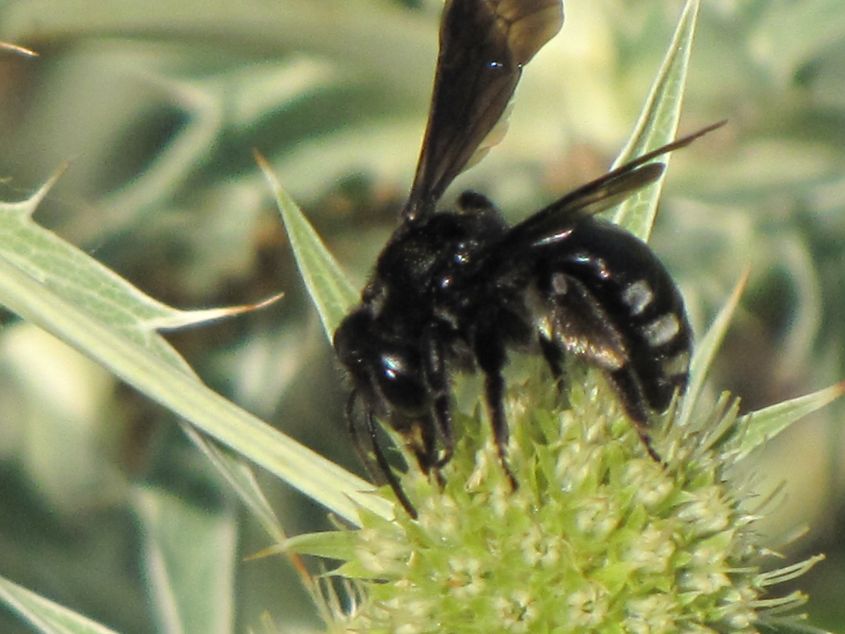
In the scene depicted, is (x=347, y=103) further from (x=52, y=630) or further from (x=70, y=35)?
(x=52, y=630)

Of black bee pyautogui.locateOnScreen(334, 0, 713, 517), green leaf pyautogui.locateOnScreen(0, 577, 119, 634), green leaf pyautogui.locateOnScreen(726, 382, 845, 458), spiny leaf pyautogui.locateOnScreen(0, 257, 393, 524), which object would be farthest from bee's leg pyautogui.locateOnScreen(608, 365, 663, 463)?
green leaf pyautogui.locateOnScreen(0, 577, 119, 634)

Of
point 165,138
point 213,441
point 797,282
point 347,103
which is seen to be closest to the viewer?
point 213,441

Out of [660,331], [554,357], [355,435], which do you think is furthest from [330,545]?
[660,331]

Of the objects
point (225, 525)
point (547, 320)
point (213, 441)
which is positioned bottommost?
point (225, 525)

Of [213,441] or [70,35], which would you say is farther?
[70,35]

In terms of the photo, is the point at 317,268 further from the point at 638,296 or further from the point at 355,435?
the point at 638,296

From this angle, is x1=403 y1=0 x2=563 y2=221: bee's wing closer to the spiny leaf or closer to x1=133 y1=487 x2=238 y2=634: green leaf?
the spiny leaf

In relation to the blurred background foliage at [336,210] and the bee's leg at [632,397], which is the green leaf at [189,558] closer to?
the blurred background foliage at [336,210]

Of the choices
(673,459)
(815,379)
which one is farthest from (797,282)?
(673,459)
